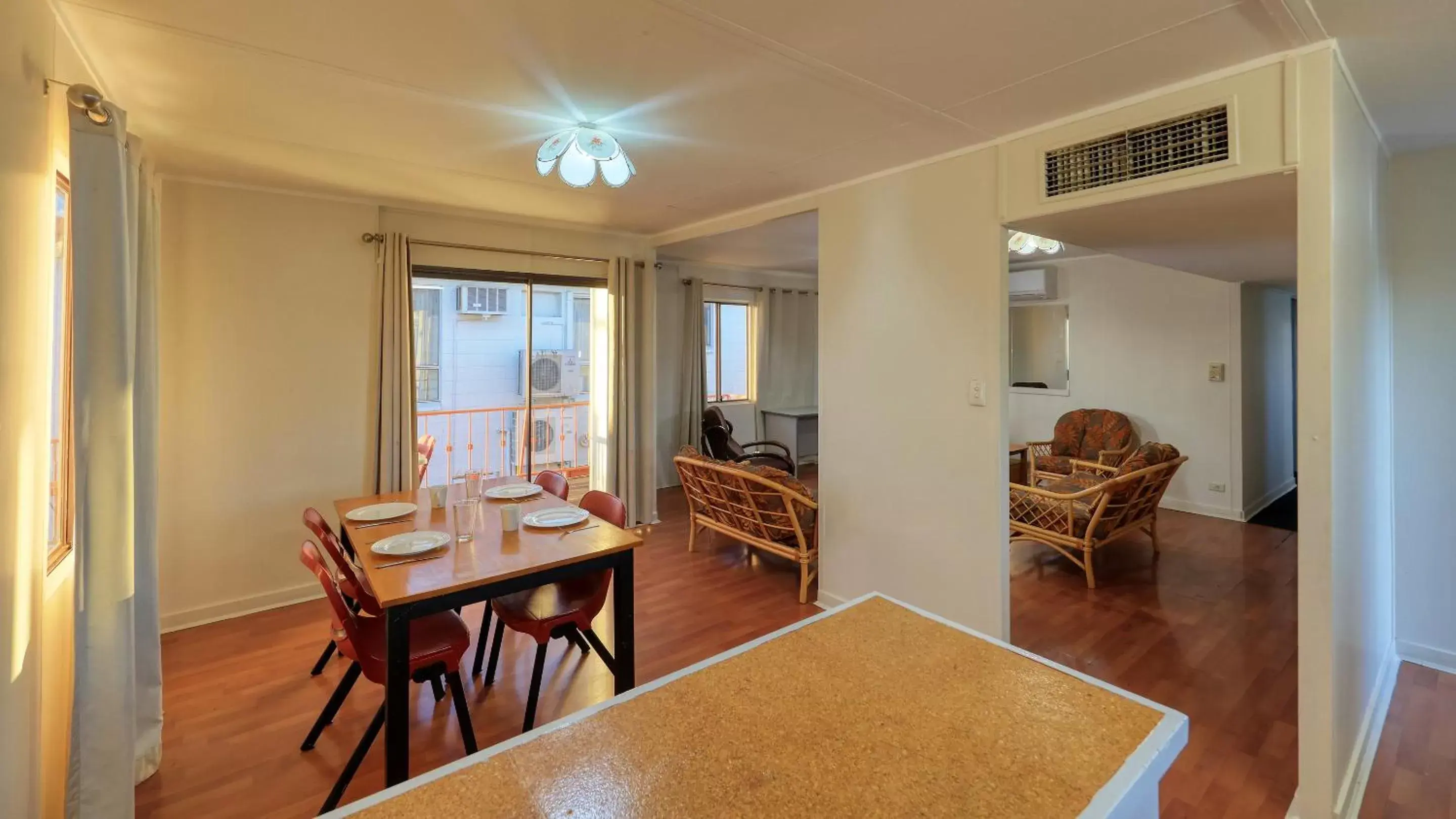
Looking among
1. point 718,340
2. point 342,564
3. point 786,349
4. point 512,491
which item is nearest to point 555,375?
point 718,340

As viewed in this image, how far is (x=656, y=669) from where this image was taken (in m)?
2.79

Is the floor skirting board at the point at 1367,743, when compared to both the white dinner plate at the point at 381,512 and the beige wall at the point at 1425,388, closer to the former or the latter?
the beige wall at the point at 1425,388

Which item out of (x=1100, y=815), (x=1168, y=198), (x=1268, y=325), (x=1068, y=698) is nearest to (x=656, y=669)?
(x=1068, y=698)

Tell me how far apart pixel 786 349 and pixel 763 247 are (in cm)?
215

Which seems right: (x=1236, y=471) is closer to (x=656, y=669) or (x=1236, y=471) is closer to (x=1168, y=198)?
(x=1168, y=198)

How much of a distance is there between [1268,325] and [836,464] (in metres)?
5.00

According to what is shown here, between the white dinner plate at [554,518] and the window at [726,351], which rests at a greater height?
the window at [726,351]

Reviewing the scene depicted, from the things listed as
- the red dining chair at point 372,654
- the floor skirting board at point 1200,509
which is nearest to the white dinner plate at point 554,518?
the red dining chair at point 372,654

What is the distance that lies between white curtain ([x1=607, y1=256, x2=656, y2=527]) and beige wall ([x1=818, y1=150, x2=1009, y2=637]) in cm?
198

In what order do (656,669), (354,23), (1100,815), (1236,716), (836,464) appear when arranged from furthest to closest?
(836,464), (656,669), (1236,716), (354,23), (1100,815)

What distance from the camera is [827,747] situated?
3.01ft

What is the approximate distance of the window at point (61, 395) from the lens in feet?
6.07

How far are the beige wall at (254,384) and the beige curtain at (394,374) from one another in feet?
0.28

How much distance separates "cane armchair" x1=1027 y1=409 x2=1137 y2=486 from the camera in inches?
214
